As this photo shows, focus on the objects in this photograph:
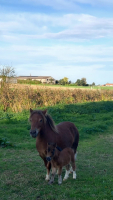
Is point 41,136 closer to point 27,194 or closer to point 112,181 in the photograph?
point 27,194

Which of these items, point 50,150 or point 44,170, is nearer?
point 50,150

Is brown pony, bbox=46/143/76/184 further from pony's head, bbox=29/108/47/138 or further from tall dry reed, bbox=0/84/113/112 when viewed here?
tall dry reed, bbox=0/84/113/112

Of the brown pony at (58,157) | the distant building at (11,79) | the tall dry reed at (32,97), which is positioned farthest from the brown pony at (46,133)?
the distant building at (11,79)

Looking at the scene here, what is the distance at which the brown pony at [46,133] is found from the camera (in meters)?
5.53

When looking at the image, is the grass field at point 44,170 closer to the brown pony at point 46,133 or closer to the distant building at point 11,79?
the brown pony at point 46,133

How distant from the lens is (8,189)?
538 centimetres

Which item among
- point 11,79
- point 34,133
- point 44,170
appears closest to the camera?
point 34,133

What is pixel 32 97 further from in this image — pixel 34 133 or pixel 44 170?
pixel 34 133

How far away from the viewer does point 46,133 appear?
5836 mm

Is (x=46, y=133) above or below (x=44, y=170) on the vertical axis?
above

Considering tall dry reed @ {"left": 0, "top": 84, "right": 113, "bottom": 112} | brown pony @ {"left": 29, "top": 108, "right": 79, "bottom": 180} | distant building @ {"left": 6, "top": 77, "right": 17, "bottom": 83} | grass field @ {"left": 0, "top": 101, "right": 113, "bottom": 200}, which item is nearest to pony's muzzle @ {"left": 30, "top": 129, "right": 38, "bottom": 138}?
brown pony @ {"left": 29, "top": 108, "right": 79, "bottom": 180}

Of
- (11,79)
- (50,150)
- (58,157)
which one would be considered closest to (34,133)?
(50,150)

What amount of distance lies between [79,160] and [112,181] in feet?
7.29

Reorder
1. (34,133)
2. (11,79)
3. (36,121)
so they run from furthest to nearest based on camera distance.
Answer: (11,79) < (36,121) < (34,133)
